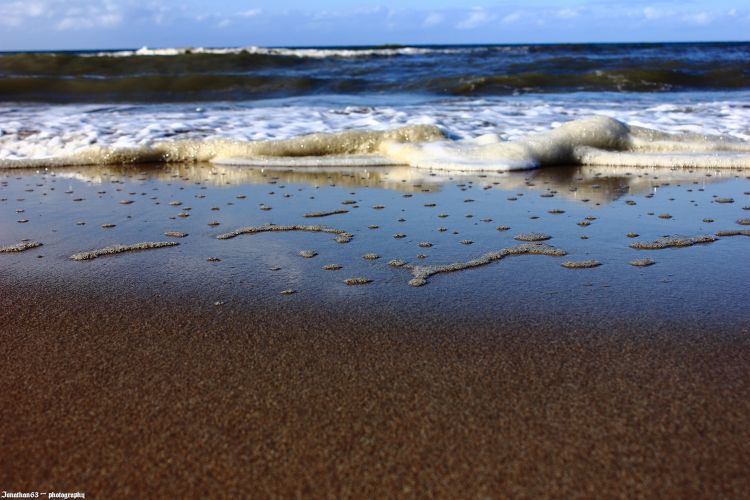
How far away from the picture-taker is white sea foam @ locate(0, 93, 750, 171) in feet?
17.3

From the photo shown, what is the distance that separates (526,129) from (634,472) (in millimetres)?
5582

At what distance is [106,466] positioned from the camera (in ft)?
4.41

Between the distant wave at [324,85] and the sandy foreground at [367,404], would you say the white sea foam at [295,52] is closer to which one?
the distant wave at [324,85]

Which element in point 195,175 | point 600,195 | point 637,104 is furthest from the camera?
point 637,104

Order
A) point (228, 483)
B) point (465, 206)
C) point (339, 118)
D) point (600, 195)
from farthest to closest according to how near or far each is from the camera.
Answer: point (339, 118), point (600, 195), point (465, 206), point (228, 483)

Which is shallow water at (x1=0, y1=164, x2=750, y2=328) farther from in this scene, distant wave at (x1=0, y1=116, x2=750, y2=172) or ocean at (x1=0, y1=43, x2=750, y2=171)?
ocean at (x1=0, y1=43, x2=750, y2=171)

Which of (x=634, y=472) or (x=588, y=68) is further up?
(x=588, y=68)

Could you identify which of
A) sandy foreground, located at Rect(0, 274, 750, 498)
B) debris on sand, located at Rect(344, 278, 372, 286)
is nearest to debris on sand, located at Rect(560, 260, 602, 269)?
sandy foreground, located at Rect(0, 274, 750, 498)

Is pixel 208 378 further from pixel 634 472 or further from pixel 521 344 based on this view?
pixel 634 472

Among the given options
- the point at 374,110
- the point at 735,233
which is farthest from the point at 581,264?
the point at 374,110

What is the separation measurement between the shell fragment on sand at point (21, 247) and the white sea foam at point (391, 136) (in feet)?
8.69

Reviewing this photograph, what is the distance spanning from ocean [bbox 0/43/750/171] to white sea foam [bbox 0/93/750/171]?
2 cm

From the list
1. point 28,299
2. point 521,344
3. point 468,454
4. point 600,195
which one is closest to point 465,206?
point 600,195

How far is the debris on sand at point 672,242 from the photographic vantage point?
110 inches
